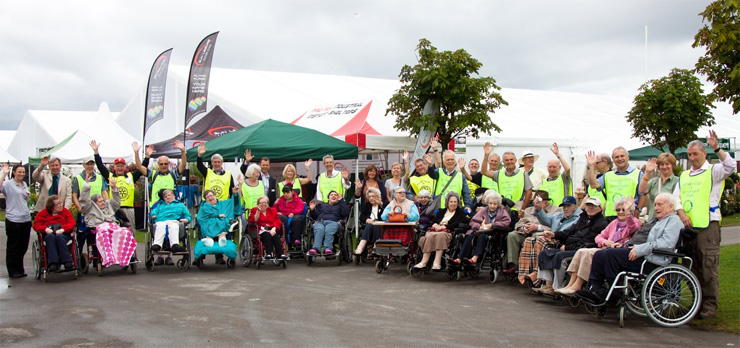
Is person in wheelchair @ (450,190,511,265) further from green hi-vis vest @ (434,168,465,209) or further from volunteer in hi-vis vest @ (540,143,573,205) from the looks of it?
green hi-vis vest @ (434,168,465,209)

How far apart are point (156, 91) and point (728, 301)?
13305mm

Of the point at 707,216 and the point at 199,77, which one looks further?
the point at 199,77

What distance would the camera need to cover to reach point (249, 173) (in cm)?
1130

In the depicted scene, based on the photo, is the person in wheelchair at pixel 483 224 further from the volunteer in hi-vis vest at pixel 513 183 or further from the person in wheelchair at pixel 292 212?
the person in wheelchair at pixel 292 212

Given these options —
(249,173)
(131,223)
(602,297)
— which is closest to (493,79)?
(249,173)

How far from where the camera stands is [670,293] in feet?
20.6

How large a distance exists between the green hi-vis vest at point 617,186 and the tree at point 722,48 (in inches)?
89.7

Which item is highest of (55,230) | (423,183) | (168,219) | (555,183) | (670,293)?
(423,183)

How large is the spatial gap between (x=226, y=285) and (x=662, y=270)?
5.23m

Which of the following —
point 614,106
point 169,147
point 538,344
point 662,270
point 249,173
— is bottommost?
point 538,344

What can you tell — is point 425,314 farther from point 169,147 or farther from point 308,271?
point 169,147

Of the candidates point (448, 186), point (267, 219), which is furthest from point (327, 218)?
point (448, 186)

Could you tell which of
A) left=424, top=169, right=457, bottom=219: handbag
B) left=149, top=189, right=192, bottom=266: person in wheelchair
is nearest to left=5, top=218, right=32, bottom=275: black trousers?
left=149, top=189, right=192, bottom=266: person in wheelchair

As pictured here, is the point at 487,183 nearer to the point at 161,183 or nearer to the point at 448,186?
the point at 448,186
